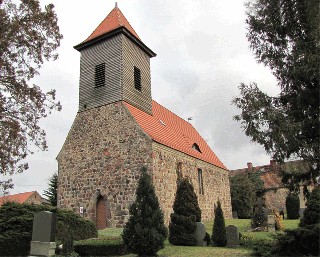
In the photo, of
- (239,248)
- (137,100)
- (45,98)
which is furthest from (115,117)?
(239,248)

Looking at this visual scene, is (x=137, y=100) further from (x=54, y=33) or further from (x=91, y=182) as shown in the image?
(x=54, y=33)

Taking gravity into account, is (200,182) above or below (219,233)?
above

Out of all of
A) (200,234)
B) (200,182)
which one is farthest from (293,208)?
(200,234)

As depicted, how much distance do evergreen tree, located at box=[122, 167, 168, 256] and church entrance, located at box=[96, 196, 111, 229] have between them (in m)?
6.69

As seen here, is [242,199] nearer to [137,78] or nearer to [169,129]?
[169,129]

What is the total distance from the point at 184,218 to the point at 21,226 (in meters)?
6.17

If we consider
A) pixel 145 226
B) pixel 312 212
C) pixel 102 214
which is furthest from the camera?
pixel 102 214

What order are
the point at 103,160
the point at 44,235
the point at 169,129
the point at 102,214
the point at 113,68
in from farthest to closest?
the point at 169,129, the point at 113,68, the point at 103,160, the point at 102,214, the point at 44,235

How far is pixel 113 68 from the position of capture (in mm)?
19969

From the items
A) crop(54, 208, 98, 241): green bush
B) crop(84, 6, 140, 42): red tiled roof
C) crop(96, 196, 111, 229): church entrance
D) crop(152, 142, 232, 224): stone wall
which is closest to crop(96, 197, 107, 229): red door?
crop(96, 196, 111, 229): church entrance

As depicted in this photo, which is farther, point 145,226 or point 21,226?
point 21,226

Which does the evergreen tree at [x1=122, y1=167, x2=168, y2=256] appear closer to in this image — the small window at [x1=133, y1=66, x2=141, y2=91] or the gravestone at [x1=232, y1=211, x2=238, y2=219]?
the small window at [x1=133, y1=66, x2=141, y2=91]

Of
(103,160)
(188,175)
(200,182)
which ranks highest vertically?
(103,160)

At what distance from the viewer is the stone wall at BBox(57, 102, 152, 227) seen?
17500 millimetres
